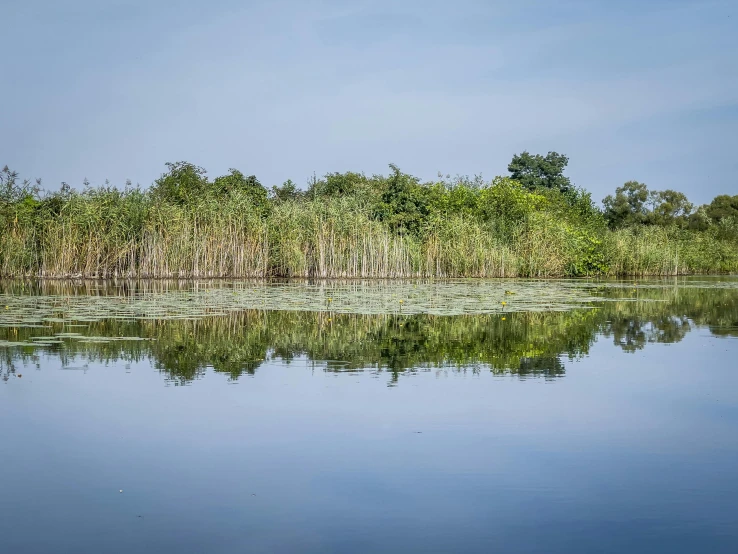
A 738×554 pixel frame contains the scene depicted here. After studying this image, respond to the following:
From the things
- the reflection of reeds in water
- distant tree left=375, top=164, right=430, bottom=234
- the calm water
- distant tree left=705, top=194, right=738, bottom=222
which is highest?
distant tree left=705, top=194, right=738, bottom=222

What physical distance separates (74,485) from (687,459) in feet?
10.0

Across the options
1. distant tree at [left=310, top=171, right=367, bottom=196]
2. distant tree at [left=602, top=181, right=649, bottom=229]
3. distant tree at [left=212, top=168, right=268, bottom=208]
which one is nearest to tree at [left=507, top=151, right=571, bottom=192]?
distant tree at [left=602, top=181, right=649, bottom=229]

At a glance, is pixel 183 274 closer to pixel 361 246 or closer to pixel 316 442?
pixel 361 246

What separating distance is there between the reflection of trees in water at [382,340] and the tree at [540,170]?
5085 cm

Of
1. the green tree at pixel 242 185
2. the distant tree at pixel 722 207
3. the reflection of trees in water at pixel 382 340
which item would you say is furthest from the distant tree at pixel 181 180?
the distant tree at pixel 722 207

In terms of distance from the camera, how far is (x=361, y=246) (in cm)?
2588

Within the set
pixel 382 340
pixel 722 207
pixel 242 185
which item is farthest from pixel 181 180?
pixel 722 207

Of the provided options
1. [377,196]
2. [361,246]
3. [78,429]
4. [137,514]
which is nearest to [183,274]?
[361,246]

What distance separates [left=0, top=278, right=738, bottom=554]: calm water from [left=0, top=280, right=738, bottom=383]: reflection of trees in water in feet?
0.21

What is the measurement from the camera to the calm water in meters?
3.23

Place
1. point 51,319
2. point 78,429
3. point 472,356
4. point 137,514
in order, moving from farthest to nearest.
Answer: point 51,319 → point 472,356 → point 78,429 → point 137,514

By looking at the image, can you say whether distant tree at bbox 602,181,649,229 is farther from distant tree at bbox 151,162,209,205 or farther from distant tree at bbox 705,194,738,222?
distant tree at bbox 151,162,209,205

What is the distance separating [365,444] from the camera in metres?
4.47

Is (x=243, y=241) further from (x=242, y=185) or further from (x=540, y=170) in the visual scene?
(x=540, y=170)
